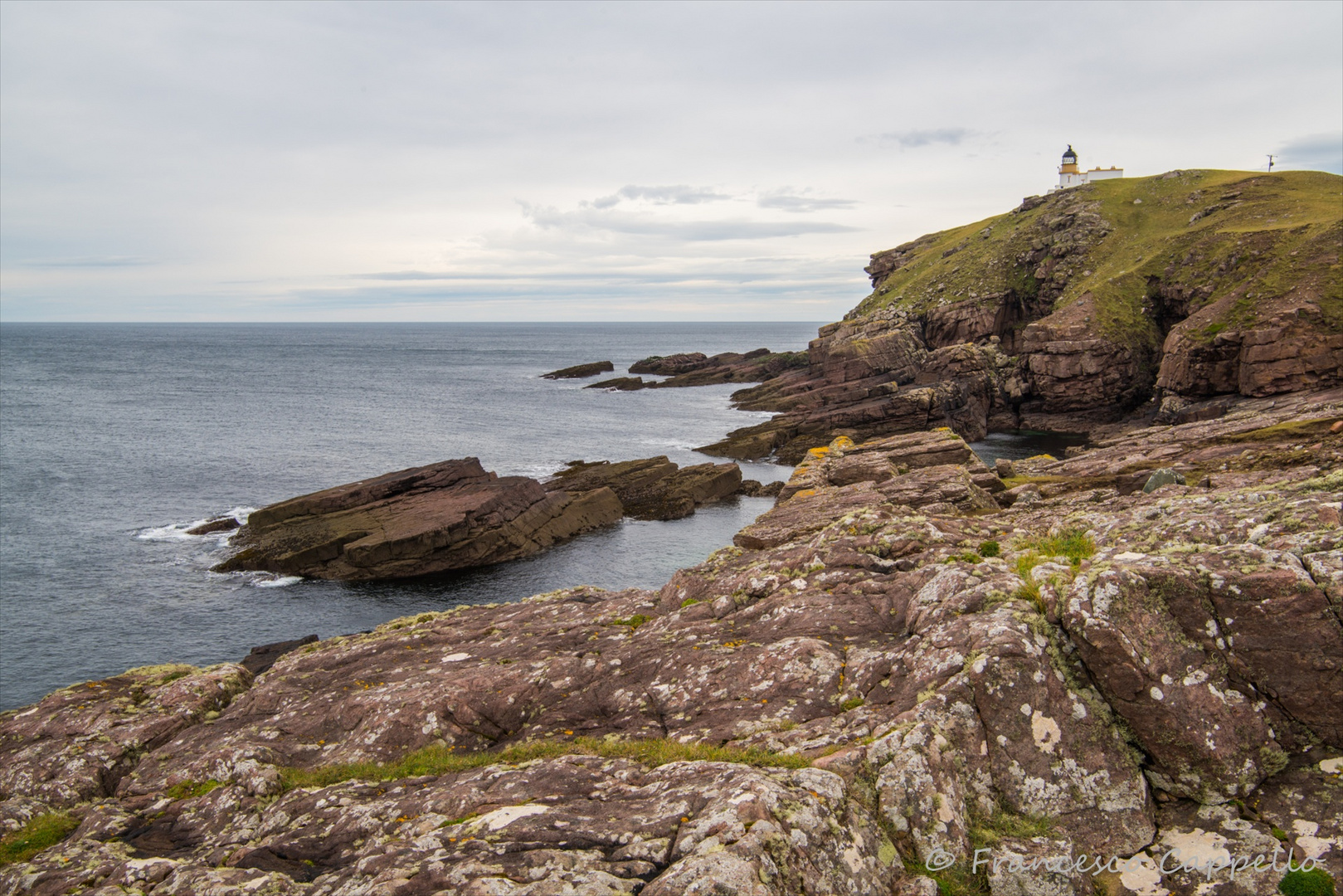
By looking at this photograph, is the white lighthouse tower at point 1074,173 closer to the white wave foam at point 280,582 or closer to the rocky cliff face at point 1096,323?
the rocky cliff face at point 1096,323

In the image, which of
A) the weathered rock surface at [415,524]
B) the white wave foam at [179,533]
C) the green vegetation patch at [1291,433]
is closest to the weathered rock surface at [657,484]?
the weathered rock surface at [415,524]

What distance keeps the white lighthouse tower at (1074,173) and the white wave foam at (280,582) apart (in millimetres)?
123812

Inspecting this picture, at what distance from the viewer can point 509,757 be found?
12.8 metres

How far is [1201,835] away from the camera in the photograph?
9008mm

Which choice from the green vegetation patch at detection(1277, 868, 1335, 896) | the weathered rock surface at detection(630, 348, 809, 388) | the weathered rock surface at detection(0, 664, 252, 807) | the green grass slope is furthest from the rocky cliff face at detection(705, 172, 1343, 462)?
the green vegetation patch at detection(1277, 868, 1335, 896)

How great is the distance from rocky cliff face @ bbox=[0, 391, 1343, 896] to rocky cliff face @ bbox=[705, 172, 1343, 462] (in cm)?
5905

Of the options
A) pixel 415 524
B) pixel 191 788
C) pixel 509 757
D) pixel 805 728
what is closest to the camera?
pixel 805 728

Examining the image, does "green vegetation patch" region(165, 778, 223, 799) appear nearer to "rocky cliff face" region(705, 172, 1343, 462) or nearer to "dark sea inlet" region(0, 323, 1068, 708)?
"dark sea inlet" region(0, 323, 1068, 708)

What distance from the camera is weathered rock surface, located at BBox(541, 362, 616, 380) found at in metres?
159

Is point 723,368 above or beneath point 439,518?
above

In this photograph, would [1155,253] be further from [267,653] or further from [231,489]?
[231,489]

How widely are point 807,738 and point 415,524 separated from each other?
42.0 metres

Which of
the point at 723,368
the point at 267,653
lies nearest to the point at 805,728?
the point at 267,653

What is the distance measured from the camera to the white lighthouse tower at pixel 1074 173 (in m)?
122
